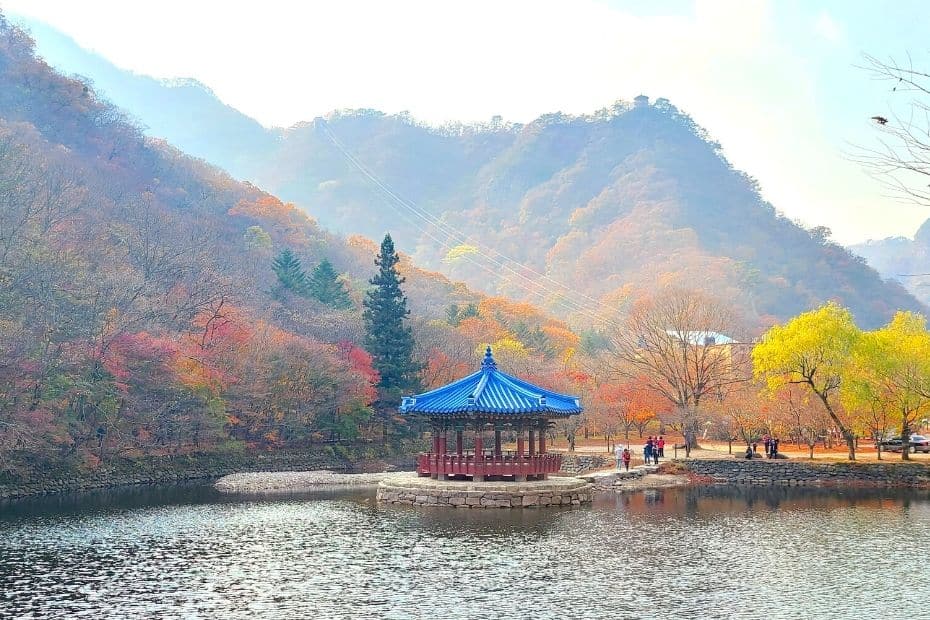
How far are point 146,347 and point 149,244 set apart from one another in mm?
22641

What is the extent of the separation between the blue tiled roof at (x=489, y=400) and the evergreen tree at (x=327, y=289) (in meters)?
39.9

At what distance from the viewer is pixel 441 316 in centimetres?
10088

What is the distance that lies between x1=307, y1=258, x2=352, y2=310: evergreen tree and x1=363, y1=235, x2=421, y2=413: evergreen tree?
1409 cm

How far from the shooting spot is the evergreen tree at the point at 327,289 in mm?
76250

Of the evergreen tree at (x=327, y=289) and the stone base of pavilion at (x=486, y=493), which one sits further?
the evergreen tree at (x=327, y=289)

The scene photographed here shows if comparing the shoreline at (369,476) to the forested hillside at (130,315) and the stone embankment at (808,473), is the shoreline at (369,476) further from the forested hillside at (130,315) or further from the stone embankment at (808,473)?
the forested hillside at (130,315)

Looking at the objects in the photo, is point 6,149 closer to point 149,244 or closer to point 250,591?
point 149,244

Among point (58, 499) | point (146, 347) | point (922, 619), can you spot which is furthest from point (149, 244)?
point (922, 619)

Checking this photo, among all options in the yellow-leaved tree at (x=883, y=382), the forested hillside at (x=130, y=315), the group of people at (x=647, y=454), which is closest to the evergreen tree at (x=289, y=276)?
the forested hillside at (x=130, y=315)

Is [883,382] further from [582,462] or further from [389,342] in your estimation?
[389,342]

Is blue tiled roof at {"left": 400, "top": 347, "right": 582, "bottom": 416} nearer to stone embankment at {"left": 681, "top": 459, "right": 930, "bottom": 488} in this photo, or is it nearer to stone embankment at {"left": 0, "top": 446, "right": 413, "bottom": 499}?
stone embankment at {"left": 681, "top": 459, "right": 930, "bottom": 488}

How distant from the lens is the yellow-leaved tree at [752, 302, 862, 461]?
147 feet

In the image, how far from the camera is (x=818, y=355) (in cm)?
4528

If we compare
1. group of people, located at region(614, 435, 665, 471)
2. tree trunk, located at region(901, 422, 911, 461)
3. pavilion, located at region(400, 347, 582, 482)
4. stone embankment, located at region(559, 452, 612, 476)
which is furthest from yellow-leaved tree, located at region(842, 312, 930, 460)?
pavilion, located at region(400, 347, 582, 482)
